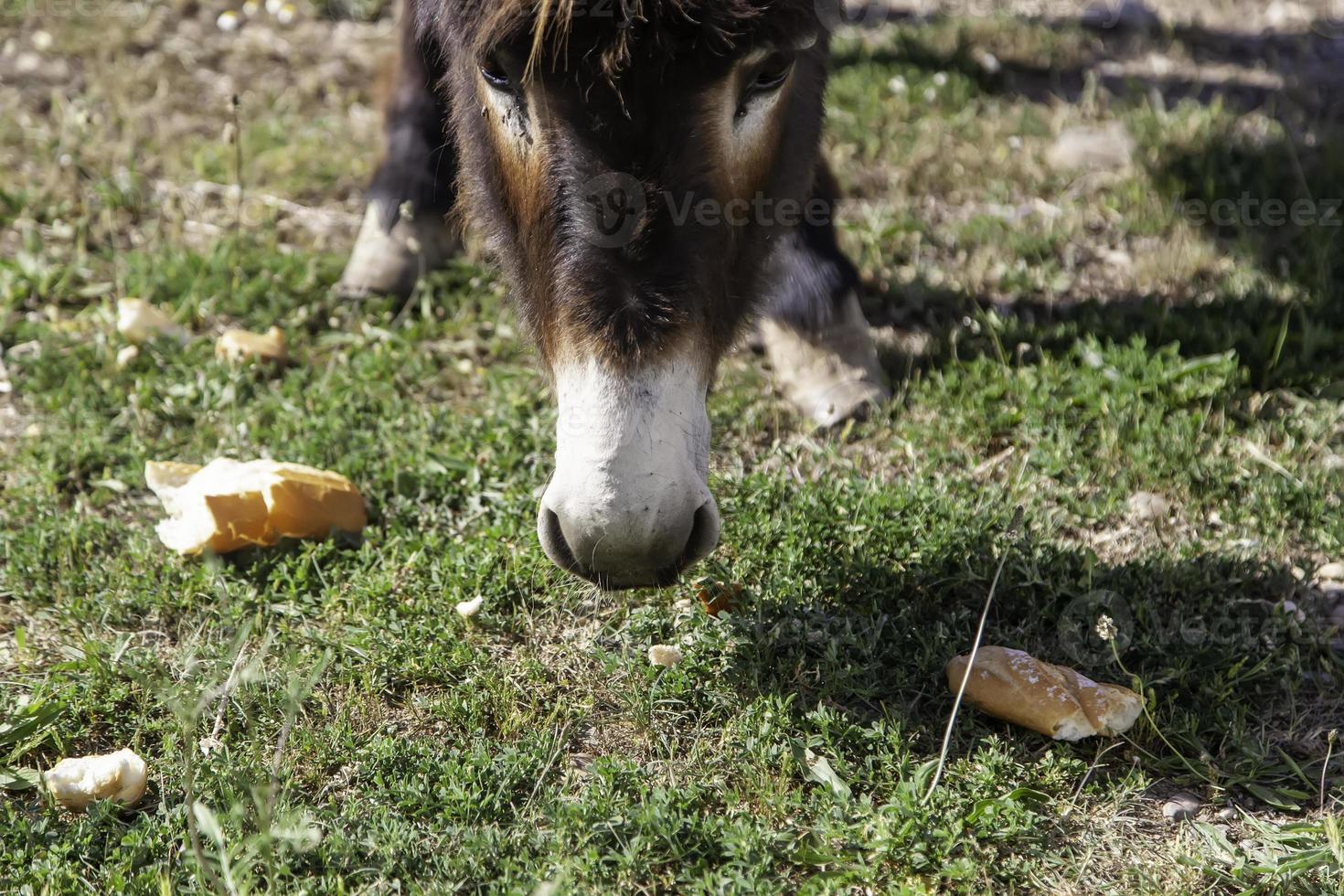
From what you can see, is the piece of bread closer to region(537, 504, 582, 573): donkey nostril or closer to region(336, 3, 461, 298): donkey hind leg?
region(537, 504, 582, 573): donkey nostril

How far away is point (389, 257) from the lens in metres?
3.90

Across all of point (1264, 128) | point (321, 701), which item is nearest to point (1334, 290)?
point (1264, 128)

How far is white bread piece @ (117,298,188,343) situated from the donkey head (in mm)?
1761

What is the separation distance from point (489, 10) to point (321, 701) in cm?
149

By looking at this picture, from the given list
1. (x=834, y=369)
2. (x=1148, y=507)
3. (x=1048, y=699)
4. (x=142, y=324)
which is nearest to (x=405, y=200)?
(x=142, y=324)

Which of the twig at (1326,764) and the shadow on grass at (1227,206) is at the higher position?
the shadow on grass at (1227,206)

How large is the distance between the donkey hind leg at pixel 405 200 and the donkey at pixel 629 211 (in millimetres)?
1319

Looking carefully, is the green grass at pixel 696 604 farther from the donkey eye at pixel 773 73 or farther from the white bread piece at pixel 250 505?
the donkey eye at pixel 773 73

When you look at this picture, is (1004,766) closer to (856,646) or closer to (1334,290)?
(856,646)

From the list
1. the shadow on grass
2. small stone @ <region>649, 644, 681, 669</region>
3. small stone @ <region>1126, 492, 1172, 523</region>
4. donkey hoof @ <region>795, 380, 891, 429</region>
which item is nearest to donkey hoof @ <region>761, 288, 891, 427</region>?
donkey hoof @ <region>795, 380, 891, 429</region>

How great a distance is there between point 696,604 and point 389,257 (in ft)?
6.14

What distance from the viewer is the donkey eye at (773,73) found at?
2.32 metres

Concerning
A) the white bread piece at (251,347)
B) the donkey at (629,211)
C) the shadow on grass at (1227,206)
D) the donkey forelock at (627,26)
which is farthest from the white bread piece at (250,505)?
the shadow on grass at (1227,206)

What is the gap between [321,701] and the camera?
250 cm
